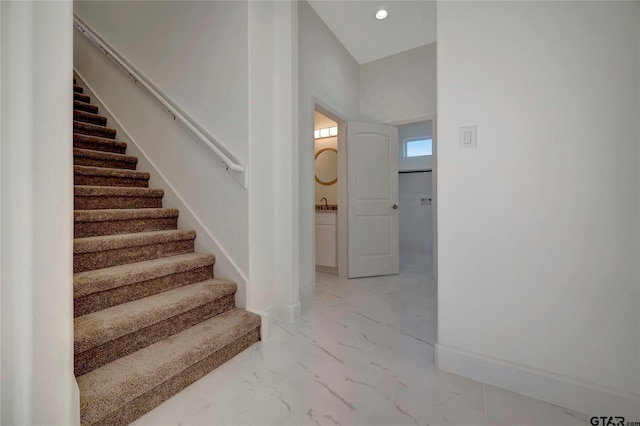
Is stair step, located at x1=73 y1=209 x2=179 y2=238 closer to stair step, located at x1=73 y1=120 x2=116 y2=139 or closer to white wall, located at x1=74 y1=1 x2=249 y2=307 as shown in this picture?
white wall, located at x1=74 y1=1 x2=249 y2=307

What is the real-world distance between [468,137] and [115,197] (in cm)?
251

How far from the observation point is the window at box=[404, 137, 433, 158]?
5.79m

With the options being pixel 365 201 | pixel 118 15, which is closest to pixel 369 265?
pixel 365 201

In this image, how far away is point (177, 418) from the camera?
1224 mm

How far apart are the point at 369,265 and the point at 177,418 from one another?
2.78m

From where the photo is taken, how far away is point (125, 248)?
183 centimetres

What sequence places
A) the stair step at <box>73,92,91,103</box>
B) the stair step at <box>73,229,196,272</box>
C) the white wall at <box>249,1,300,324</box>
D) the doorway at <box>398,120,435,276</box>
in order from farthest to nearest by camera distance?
1. the doorway at <box>398,120,435,276</box>
2. the stair step at <box>73,92,91,103</box>
3. the white wall at <box>249,1,300,324</box>
4. the stair step at <box>73,229,196,272</box>

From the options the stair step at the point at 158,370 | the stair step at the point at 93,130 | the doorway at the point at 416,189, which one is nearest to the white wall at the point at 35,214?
the stair step at the point at 158,370

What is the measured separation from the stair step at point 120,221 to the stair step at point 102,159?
30.0 inches

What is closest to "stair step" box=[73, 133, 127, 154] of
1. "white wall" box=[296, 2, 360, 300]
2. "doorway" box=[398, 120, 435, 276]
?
"white wall" box=[296, 2, 360, 300]

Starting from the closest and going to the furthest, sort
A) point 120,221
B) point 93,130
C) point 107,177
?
point 120,221
point 107,177
point 93,130

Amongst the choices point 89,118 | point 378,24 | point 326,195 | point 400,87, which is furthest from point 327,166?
point 89,118

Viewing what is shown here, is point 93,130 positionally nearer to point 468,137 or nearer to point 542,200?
point 468,137

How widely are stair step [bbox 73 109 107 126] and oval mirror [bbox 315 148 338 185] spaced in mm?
2728
